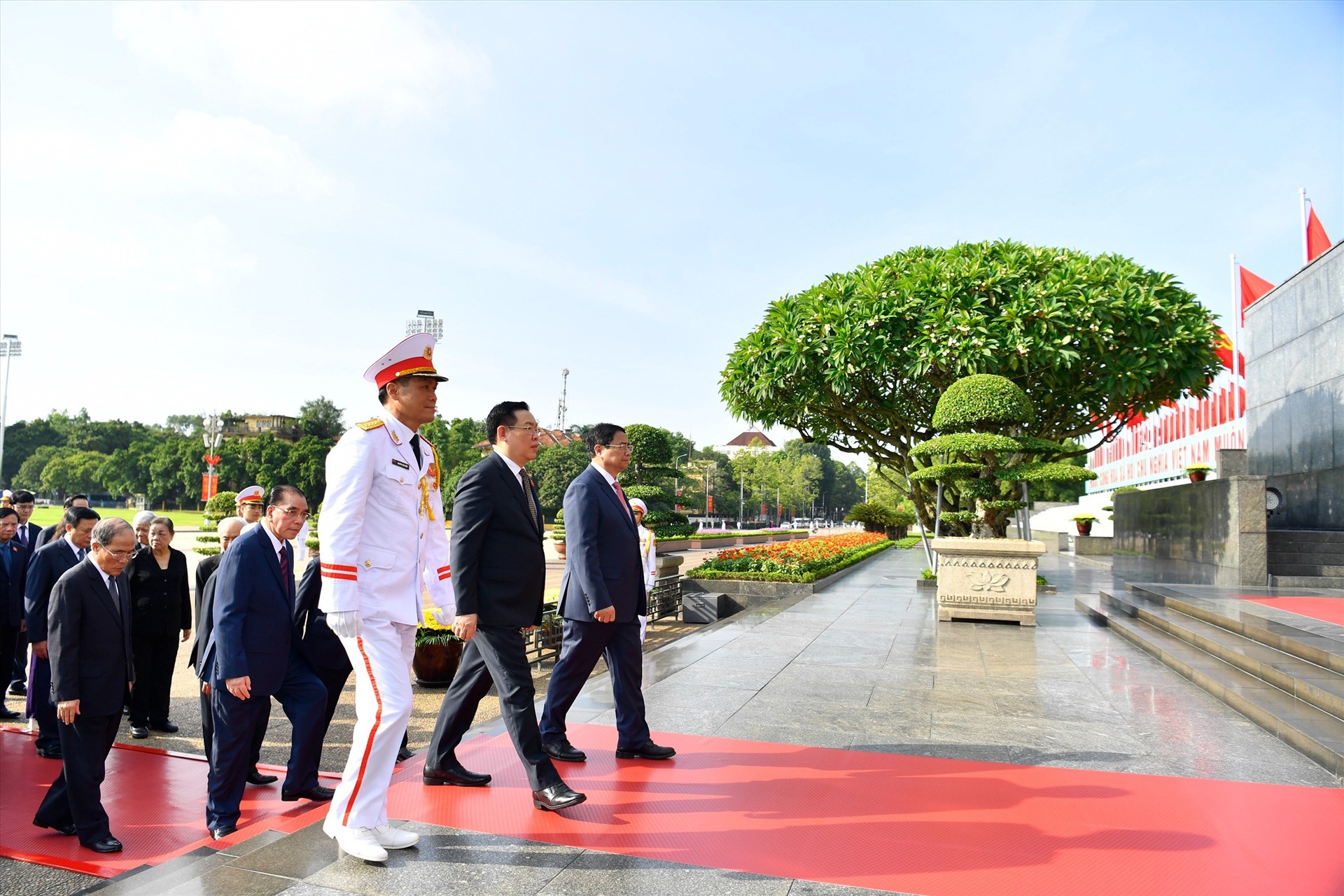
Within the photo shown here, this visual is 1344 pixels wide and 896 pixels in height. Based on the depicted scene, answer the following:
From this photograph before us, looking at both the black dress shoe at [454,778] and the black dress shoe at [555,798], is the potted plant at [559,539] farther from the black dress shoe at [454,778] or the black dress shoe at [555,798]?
the black dress shoe at [555,798]

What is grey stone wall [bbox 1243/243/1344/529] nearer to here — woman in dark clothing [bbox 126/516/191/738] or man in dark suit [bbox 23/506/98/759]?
woman in dark clothing [bbox 126/516/191/738]

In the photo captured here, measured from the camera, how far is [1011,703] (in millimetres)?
5629

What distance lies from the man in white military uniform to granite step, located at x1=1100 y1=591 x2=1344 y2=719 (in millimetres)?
5473

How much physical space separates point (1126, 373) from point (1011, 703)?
38.1 ft

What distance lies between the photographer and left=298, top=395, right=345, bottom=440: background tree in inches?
3265

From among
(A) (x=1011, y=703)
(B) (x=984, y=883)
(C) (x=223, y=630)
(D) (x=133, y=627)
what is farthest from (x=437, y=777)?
(A) (x=1011, y=703)

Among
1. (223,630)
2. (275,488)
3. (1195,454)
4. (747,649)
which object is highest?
(1195,454)

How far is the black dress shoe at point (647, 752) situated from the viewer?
413 centimetres

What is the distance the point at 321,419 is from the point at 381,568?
8769 centimetres

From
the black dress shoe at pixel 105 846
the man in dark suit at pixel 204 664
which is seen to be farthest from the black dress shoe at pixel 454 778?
the black dress shoe at pixel 105 846

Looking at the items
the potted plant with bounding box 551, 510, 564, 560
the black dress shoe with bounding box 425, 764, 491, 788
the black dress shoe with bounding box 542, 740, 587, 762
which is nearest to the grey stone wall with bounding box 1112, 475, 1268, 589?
the black dress shoe with bounding box 542, 740, 587, 762

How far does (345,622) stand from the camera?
2891mm

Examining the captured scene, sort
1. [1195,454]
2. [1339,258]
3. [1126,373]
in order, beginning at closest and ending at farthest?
[1339,258], [1126,373], [1195,454]

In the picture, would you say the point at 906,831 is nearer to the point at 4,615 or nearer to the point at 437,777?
the point at 437,777
